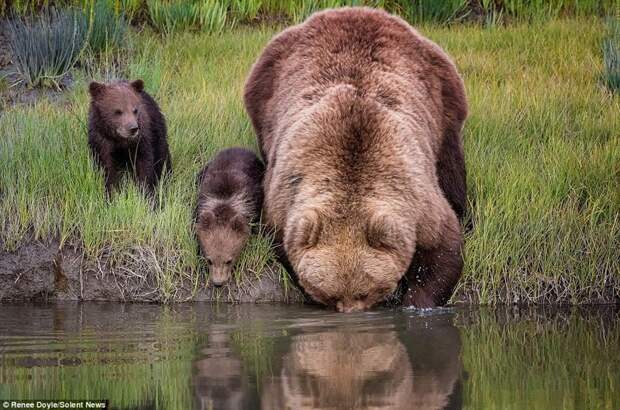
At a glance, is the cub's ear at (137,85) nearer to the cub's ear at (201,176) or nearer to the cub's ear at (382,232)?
the cub's ear at (201,176)

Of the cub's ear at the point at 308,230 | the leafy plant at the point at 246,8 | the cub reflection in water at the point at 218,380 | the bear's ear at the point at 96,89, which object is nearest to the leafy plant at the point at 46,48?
the leafy plant at the point at 246,8

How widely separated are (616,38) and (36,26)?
533cm

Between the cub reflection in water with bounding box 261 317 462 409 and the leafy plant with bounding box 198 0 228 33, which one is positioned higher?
the cub reflection in water with bounding box 261 317 462 409

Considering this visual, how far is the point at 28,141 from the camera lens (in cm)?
1023

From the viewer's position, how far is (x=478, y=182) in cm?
980

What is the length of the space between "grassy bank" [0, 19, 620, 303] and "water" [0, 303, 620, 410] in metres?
0.38

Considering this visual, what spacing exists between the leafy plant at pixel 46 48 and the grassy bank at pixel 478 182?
0.26m

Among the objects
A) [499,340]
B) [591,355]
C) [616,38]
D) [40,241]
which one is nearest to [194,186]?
[40,241]

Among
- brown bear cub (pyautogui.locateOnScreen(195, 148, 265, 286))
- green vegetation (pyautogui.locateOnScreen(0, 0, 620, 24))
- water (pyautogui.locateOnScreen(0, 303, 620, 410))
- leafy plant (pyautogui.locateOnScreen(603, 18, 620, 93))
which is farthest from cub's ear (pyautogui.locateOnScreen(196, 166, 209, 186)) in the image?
leafy plant (pyautogui.locateOnScreen(603, 18, 620, 93))

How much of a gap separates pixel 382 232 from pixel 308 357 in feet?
3.64

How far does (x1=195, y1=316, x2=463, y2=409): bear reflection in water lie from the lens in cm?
621

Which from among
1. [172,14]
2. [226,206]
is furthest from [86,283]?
[172,14]

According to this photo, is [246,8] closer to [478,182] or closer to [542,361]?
[478,182]

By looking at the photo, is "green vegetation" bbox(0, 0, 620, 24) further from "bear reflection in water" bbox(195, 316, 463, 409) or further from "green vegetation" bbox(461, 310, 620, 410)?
"bear reflection in water" bbox(195, 316, 463, 409)
